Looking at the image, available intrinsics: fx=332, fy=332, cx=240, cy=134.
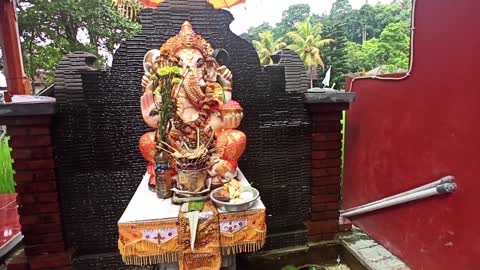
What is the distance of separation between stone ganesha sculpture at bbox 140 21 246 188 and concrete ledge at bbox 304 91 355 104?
2.85 feet

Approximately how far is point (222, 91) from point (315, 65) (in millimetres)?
24219

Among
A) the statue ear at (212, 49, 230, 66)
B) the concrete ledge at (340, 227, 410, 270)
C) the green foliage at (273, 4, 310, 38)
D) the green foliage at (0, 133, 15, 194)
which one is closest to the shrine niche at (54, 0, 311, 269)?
the statue ear at (212, 49, 230, 66)

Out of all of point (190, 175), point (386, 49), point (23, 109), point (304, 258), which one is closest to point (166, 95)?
point (190, 175)

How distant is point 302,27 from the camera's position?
2612 centimetres

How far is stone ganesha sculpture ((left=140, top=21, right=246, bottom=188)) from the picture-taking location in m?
2.29

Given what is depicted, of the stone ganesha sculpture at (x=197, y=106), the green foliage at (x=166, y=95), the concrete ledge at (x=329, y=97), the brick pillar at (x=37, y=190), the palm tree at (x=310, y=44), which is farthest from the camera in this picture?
the palm tree at (x=310, y=44)

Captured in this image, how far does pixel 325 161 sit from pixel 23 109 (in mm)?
2512

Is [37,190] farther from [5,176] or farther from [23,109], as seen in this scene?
[5,176]

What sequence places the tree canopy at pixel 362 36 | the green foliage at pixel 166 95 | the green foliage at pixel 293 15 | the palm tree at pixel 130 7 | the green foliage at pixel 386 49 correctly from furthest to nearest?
the green foliage at pixel 293 15 < the tree canopy at pixel 362 36 < the green foliage at pixel 386 49 < the palm tree at pixel 130 7 < the green foliage at pixel 166 95

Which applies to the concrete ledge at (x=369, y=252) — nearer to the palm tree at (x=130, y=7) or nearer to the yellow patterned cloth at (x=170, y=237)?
the yellow patterned cloth at (x=170, y=237)

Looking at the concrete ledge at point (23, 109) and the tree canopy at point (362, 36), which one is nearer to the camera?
the concrete ledge at point (23, 109)

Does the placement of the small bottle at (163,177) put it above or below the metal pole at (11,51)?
below

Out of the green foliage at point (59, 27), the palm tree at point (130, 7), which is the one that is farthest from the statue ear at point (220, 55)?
the green foliage at point (59, 27)

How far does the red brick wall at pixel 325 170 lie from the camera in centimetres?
304
